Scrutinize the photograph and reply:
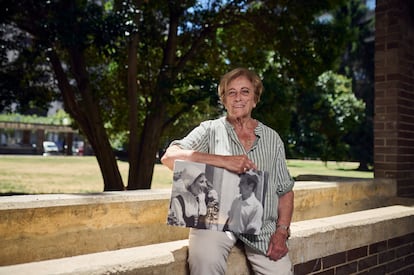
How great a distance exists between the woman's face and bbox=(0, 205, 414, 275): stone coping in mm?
776

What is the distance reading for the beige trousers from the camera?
82.4 inches

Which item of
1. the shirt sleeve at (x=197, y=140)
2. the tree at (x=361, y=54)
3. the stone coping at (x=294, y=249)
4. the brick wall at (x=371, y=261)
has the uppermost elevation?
the tree at (x=361, y=54)

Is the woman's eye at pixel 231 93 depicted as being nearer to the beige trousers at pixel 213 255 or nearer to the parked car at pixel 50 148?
the beige trousers at pixel 213 255

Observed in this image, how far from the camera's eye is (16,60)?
1064 cm

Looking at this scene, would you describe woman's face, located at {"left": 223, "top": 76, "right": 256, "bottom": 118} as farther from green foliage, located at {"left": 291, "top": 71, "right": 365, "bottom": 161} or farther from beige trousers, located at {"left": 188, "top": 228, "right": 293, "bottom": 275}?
green foliage, located at {"left": 291, "top": 71, "right": 365, "bottom": 161}

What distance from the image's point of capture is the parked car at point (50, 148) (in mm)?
32519

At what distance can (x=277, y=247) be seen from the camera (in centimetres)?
227

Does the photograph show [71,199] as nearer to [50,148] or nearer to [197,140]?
[197,140]

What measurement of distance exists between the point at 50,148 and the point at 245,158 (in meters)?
34.1

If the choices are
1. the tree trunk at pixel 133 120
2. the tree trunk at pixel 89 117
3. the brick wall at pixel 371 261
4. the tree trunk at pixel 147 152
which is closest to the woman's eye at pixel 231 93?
the brick wall at pixel 371 261

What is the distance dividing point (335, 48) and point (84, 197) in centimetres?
901

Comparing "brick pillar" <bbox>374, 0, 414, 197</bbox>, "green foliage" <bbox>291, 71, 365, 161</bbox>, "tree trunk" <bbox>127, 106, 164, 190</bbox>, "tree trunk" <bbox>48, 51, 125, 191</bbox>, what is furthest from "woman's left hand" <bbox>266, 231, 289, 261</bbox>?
"green foliage" <bbox>291, 71, 365, 161</bbox>

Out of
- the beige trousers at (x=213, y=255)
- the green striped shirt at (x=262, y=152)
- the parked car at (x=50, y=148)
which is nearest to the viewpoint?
the beige trousers at (x=213, y=255)

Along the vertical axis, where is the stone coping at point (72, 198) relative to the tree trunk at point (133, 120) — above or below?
below
